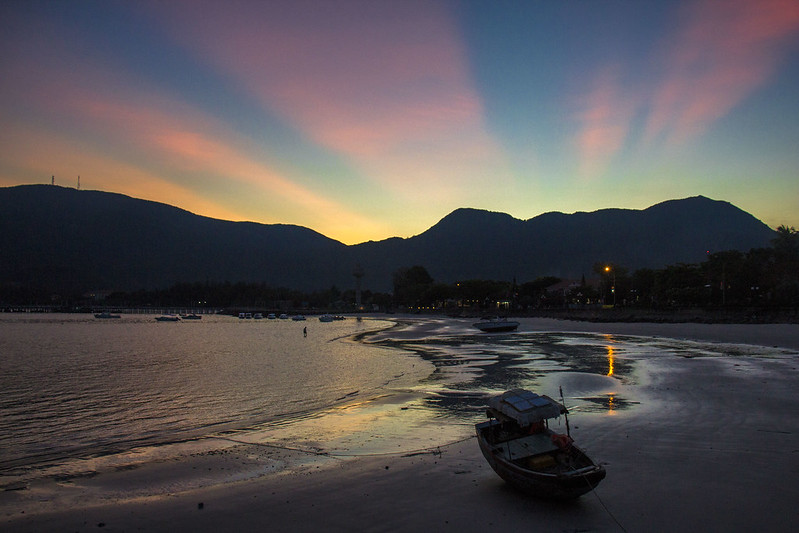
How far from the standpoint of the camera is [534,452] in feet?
34.2

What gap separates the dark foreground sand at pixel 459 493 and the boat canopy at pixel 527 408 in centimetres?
153

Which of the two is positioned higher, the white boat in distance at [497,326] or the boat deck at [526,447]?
the boat deck at [526,447]

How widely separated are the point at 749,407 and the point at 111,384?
32.6 meters

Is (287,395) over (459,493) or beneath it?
beneath

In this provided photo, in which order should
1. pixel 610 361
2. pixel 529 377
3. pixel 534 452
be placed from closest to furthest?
pixel 534 452 < pixel 529 377 < pixel 610 361

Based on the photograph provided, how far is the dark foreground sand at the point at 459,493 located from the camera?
8984 mm

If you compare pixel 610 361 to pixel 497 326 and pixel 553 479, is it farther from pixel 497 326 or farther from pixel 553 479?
pixel 497 326

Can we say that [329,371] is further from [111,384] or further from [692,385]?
[692,385]

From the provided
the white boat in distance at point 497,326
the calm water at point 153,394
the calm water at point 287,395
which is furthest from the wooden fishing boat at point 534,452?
the white boat in distance at point 497,326

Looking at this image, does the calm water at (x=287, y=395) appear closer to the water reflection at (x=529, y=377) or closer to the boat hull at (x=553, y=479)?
the water reflection at (x=529, y=377)

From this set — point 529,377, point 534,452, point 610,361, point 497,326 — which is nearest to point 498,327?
point 497,326

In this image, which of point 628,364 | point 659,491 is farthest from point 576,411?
point 628,364

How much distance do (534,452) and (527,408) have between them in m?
0.99

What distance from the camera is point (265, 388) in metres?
28.5
